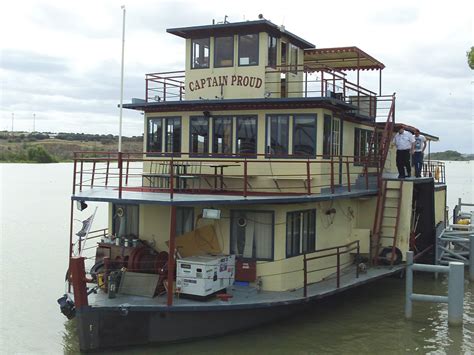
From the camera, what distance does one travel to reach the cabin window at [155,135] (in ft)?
51.0

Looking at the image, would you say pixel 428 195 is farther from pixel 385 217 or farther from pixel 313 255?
pixel 313 255

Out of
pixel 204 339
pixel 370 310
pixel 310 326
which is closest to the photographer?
pixel 204 339

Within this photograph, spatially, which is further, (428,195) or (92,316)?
(428,195)

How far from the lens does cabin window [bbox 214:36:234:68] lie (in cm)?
1529

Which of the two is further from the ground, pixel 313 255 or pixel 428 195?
pixel 428 195

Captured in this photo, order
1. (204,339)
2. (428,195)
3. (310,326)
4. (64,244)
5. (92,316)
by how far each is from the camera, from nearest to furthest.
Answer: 1. (92,316)
2. (204,339)
3. (310,326)
4. (428,195)
5. (64,244)

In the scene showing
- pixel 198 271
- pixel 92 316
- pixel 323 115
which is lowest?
pixel 92 316

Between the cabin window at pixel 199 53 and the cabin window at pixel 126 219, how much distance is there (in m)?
4.52

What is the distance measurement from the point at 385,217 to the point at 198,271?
680 cm

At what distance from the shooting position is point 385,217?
1598cm

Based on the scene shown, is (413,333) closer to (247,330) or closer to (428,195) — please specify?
(247,330)

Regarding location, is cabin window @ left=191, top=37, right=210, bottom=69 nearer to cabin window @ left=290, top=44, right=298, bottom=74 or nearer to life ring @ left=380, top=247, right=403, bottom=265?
cabin window @ left=290, top=44, right=298, bottom=74

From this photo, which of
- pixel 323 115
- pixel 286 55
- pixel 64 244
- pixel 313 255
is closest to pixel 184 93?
pixel 286 55

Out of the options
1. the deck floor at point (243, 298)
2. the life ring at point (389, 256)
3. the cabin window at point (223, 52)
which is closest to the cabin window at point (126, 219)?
the deck floor at point (243, 298)
